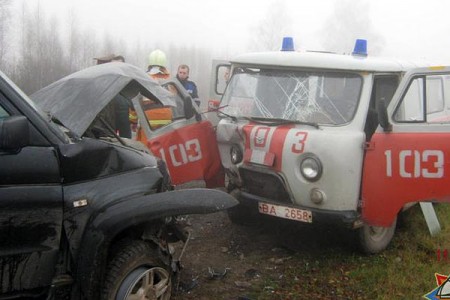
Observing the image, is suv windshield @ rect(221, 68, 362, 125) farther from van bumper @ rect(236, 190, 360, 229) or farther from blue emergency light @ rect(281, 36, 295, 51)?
van bumper @ rect(236, 190, 360, 229)

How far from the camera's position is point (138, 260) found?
9.36 ft

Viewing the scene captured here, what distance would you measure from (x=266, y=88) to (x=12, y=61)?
47.6 ft

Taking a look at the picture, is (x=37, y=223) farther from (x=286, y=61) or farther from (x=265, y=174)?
(x=286, y=61)

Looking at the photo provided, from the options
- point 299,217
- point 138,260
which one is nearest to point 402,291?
point 299,217

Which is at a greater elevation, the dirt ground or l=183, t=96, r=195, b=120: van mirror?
l=183, t=96, r=195, b=120: van mirror

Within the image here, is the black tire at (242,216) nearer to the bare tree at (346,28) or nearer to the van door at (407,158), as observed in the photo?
the van door at (407,158)

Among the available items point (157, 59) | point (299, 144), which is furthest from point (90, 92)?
point (157, 59)

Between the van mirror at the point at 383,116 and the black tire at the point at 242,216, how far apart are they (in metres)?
1.78

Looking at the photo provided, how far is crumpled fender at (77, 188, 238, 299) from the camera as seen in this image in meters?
2.62

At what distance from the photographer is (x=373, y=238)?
14.7 feet

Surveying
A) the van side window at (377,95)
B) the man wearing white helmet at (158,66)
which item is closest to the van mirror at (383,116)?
the van side window at (377,95)

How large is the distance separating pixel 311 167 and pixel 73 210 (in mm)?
2214

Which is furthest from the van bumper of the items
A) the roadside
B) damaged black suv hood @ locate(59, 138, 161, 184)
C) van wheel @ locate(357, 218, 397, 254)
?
damaged black suv hood @ locate(59, 138, 161, 184)

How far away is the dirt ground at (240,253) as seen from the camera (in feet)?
12.5
